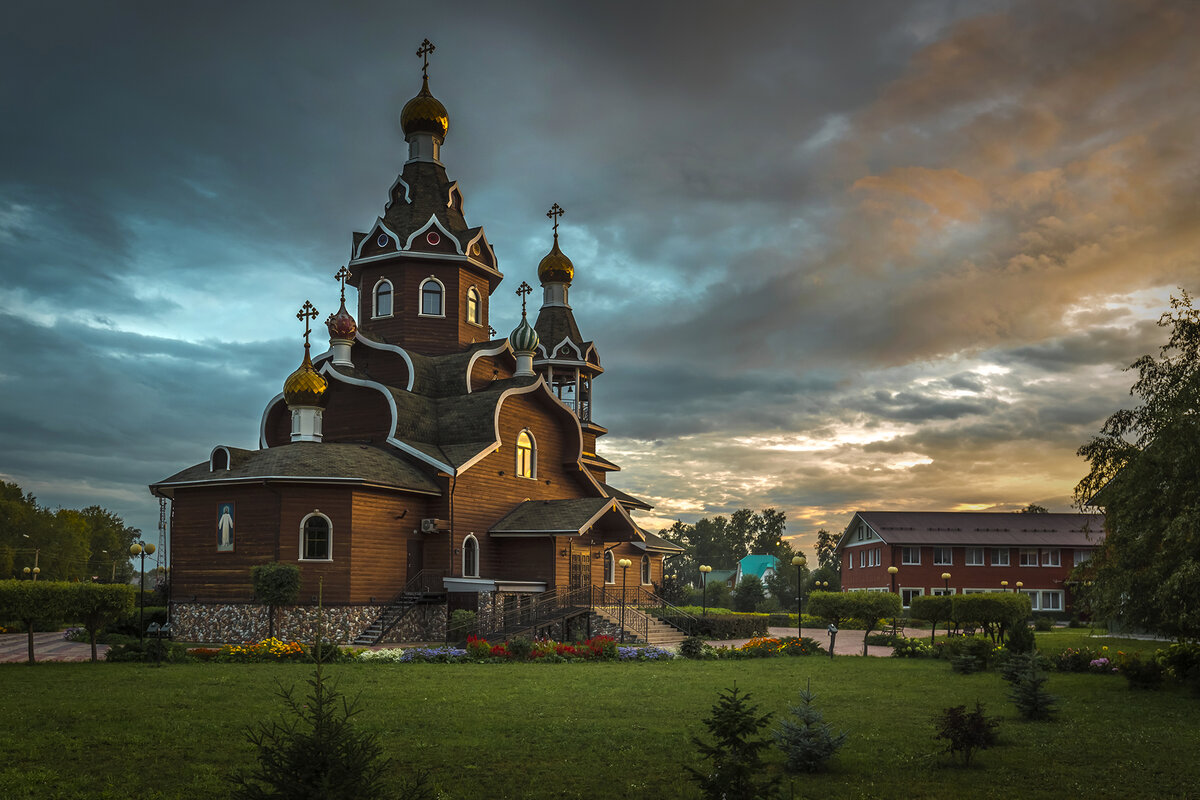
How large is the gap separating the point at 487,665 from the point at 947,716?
11.0 m

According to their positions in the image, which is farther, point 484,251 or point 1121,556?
point 484,251

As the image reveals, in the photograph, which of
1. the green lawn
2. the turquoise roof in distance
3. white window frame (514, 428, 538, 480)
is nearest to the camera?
the green lawn

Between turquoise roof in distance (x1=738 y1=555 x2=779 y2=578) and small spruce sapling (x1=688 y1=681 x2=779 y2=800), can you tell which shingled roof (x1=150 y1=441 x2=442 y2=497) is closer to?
small spruce sapling (x1=688 y1=681 x2=779 y2=800)

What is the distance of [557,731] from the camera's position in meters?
10.9

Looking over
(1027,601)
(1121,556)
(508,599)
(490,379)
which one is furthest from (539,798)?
(490,379)

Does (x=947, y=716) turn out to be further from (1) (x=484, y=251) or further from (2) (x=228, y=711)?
(1) (x=484, y=251)

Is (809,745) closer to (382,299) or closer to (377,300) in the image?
(382,299)

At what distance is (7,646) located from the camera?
72.5 feet

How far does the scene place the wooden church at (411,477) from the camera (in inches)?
944

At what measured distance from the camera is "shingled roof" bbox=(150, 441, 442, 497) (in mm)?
23641

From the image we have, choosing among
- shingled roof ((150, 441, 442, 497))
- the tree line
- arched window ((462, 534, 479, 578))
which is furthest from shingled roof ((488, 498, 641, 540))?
the tree line

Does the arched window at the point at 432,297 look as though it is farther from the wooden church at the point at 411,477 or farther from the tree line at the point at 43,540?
the tree line at the point at 43,540

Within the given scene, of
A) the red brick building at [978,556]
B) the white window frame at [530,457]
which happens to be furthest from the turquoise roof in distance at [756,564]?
the white window frame at [530,457]

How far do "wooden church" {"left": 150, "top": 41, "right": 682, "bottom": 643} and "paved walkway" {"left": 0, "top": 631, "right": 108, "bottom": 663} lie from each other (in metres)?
2.88
